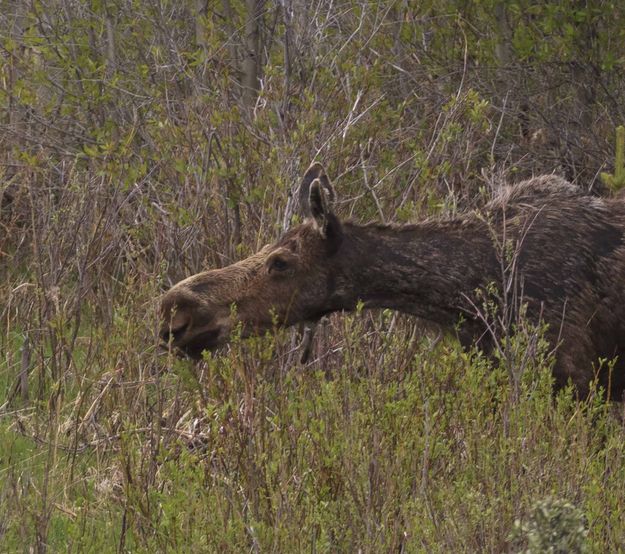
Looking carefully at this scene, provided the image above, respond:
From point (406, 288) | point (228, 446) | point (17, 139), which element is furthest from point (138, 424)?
point (17, 139)

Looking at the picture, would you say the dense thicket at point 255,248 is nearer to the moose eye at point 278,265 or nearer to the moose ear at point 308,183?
the moose eye at point 278,265

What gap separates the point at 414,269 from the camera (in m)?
7.38

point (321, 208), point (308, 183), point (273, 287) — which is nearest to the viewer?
point (321, 208)

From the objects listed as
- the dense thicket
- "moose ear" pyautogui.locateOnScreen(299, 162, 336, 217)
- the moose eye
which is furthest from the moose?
the dense thicket

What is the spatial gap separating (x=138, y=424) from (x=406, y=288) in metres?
1.58

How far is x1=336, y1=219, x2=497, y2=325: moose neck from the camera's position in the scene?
24.2 ft

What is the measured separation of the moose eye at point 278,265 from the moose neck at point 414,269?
30 centimetres

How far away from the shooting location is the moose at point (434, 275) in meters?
7.20

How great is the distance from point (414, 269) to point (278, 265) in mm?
720

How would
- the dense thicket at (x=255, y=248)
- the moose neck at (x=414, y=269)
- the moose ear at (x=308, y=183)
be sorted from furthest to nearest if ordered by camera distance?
1. the moose ear at (x=308, y=183)
2. the moose neck at (x=414, y=269)
3. the dense thicket at (x=255, y=248)

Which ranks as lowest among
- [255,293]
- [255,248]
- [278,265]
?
[255,248]

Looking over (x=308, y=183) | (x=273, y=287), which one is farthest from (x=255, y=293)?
(x=308, y=183)

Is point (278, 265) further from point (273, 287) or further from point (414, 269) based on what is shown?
point (414, 269)

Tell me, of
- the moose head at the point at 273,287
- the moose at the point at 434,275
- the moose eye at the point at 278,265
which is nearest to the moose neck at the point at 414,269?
the moose at the point at 434,275
